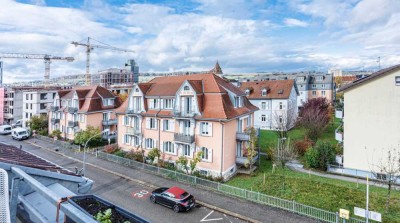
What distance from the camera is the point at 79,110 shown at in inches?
1802

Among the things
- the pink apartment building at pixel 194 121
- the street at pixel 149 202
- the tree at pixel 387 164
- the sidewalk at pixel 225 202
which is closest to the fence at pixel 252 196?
the sidewalk at pixel 225 202

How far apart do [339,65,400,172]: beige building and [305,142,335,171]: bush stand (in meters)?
1.52

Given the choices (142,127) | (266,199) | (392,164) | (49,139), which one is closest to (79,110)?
(49,139)

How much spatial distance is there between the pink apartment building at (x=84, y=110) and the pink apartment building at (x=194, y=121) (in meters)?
12.0

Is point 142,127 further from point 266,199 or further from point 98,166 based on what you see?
point 266,199

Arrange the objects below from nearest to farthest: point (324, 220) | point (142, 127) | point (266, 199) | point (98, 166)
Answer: point (324, 220)
point (266, 199)
point (98, 166)
point (142, 127)

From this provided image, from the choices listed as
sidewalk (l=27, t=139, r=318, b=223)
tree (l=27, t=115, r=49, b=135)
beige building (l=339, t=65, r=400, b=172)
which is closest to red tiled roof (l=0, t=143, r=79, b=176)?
sidewalk (l=27, t=139, r=318, b=223)

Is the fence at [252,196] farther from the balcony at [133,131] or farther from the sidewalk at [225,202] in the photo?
the balcony at [133,131]

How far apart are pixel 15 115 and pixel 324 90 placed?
294ft

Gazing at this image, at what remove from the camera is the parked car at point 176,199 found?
2022cm

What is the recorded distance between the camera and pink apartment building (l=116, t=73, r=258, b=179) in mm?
28750

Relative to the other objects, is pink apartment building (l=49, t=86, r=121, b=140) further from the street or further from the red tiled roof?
the red tiled roof

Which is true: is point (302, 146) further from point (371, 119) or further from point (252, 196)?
point (252, 196)

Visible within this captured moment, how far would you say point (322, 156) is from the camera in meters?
29.7
